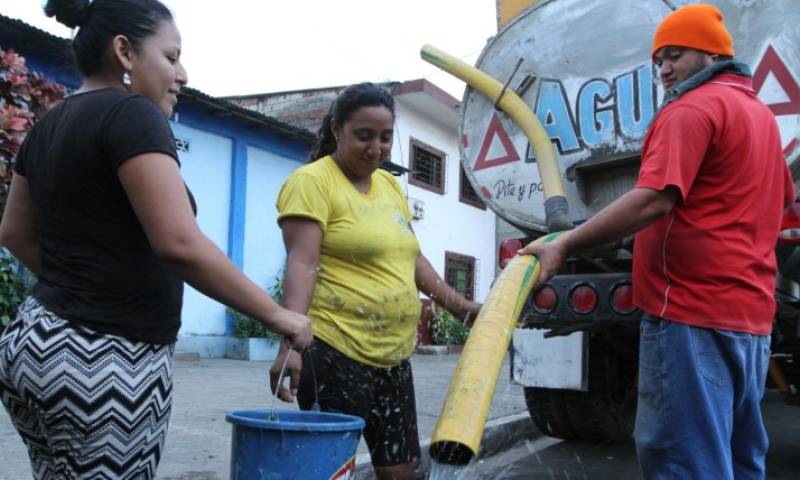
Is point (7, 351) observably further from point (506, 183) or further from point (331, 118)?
point (506, 183)

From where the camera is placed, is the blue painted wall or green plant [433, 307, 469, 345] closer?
the blue painted wall

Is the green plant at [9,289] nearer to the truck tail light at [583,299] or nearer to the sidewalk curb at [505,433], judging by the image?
the sidewalk curb at [505,433]

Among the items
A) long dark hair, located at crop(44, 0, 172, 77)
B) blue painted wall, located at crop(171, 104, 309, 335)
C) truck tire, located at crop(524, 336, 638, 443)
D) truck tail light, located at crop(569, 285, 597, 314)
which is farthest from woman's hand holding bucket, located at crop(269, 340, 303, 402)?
blue painted wall, located at crop(171, 104, 309, 335)

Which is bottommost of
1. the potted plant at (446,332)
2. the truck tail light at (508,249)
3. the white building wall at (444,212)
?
the potted plant at (446,332)

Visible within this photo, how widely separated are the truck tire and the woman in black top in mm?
3312

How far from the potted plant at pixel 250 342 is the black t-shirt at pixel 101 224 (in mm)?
8187

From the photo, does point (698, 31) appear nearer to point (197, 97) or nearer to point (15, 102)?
point (15, 102)

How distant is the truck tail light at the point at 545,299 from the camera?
3.62m

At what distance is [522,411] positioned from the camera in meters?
6.24

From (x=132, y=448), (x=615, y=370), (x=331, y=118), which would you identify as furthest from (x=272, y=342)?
(x=132, y=448)

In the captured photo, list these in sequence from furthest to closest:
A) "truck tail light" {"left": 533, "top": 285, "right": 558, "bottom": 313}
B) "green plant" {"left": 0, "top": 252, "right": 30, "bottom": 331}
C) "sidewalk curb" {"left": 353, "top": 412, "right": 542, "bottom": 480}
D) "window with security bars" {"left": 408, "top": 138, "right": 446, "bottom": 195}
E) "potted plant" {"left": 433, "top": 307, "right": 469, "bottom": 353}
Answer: "window with security bars" {"left": 408, "top": 138, "right": 446, "bottom": 195}, "potted plant" {"left": 433, "top": 307, "right": 469, "bottom": 353}, "green plant" {"left": 0, "top": 252, "right": 30, "bottom": 331}, "sidewalk curb" {"left": 353, "top": 412, "right": 542, "bottom": 480}, "truck tail light" {"left": 533, "top": 285, "right": 558, "bottom": 313}

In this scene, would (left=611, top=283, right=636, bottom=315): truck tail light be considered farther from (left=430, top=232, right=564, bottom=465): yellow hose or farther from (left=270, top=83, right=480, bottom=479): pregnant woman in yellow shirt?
(left=270, top=83, right=480, bottom=479): pregnant woman in yellow shirt

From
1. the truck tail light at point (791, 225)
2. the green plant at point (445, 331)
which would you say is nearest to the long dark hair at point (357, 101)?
the truck tail light at point (791, 225)

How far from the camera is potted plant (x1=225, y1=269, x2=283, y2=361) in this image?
32.1 ft
